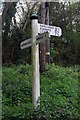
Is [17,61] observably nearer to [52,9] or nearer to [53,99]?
[52,9]

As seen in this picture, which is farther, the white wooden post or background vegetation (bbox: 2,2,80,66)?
background vegetation (bbox: 2,2,80,66)

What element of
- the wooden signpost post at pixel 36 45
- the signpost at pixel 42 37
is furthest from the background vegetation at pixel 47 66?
the signpost at pixel 42 37

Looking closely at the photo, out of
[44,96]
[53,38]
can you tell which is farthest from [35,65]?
[53,38]

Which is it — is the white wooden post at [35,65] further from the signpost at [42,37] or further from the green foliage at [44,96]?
the green foliage at [44,96]

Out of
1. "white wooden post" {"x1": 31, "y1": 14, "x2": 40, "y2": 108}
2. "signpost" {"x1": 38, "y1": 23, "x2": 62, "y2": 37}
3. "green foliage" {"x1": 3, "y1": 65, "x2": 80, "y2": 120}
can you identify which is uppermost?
"signpost" {"x1": 38, "y1": 23, "x2": 62, "y2": 37}

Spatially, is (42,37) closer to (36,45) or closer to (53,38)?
(36,45)

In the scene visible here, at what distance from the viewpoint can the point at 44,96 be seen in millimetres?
4484

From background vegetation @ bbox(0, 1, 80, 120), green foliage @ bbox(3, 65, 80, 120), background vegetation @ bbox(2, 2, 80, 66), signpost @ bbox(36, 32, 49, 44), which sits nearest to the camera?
green foliage @ bbox(3, 65, 80, 120)

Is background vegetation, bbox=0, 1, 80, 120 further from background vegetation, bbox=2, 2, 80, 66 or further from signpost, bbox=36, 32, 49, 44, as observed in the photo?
signpost, bbox=36, 32, 49, 44

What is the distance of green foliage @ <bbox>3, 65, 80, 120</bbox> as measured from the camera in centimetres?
328

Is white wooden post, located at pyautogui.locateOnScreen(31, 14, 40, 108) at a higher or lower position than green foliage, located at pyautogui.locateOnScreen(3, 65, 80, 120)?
higher

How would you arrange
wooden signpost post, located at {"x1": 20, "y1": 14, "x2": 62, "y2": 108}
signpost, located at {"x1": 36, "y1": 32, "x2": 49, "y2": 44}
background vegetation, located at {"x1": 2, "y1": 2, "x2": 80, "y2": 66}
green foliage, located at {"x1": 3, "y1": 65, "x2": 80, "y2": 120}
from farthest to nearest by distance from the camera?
1. background vegetation, located at {"x1": 2, "y1": 2, "x2": 80, "y2": 66}
2. wooden signpost post, located at {"x1": 20, "y1": 14, "x2": 62, "y2": 108}
3. signpost, located at {"x1": 36, "y1": 32, "x2": 49, "y2": 44}
4. green foliage, located at {"x1": 3, "y1": 65, "x2": 80, "y2": 120}

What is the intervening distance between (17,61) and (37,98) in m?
4.80

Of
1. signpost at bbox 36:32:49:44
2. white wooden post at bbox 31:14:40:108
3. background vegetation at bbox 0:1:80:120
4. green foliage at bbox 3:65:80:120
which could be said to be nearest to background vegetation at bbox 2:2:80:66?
background vegetation at bbox 0:1:80:120
